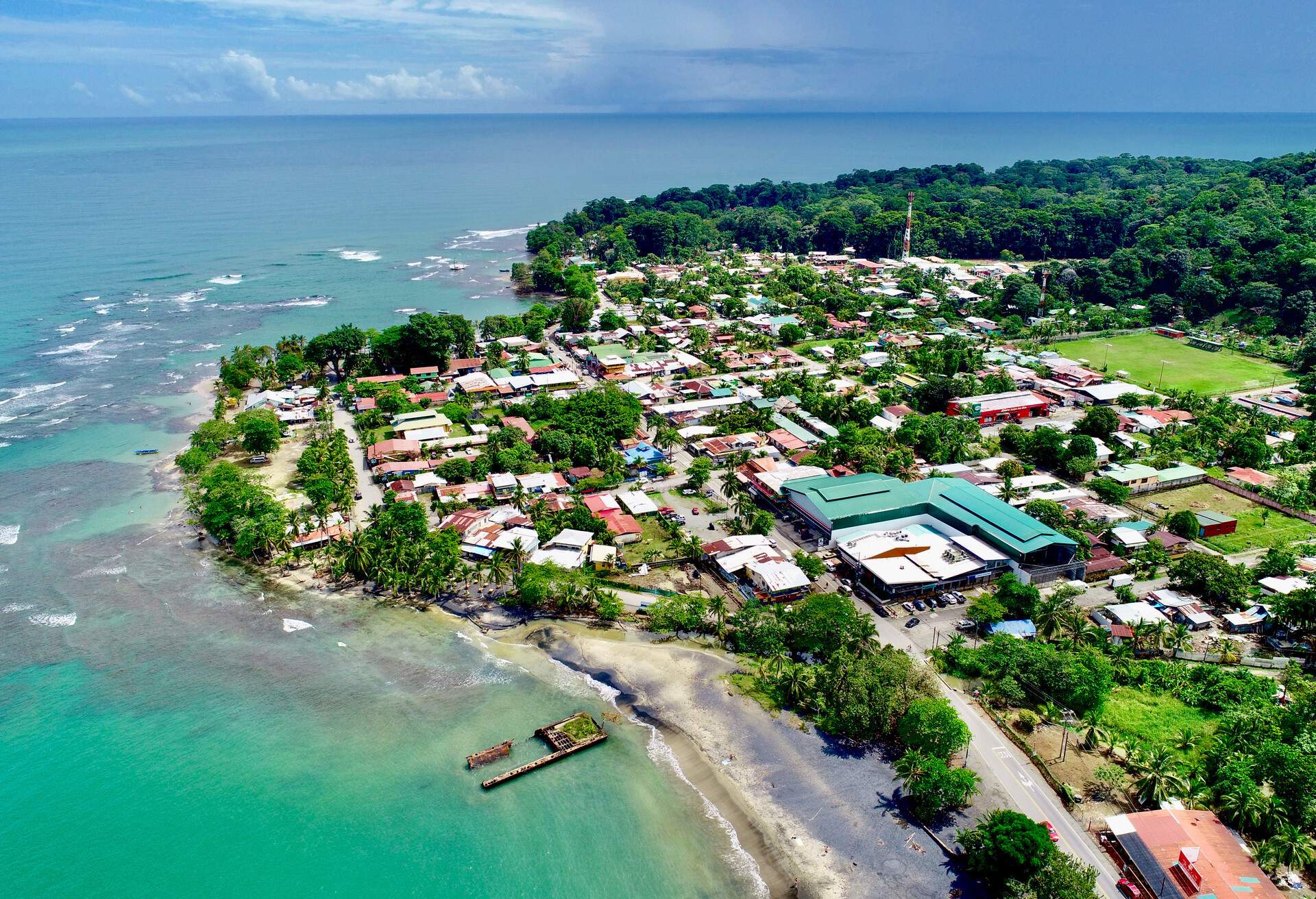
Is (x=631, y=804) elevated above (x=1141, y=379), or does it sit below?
below

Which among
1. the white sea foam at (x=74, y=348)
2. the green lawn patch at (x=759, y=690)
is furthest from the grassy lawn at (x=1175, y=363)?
the white sea foam at (x=74, y=348)

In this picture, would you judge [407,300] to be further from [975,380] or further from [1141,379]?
[1141,379]

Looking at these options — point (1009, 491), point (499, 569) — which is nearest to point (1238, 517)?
point (1009, 491)

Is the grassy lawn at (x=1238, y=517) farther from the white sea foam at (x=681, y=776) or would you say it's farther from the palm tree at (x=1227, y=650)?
the white sea foam at (x=681, y=776)

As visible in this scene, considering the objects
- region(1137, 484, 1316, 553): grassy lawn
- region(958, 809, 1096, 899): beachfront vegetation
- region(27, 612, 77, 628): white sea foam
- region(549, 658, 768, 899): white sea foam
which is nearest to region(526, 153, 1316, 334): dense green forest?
region(1137, 484, 1316, 553): grassy lawn

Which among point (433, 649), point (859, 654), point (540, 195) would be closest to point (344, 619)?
point (433, 649)

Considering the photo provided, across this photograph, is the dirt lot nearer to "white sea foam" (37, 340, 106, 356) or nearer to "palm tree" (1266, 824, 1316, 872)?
"palm tree" (1266, 824, 1316, 872)

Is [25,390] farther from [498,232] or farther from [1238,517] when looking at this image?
[1238,517]
